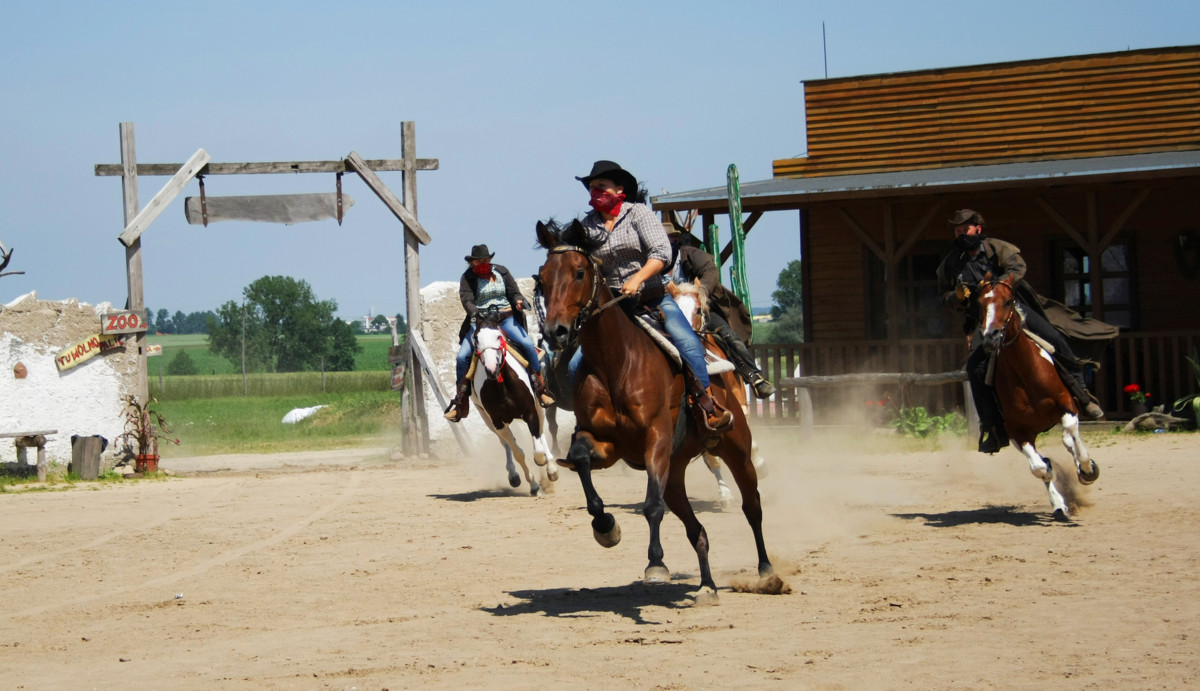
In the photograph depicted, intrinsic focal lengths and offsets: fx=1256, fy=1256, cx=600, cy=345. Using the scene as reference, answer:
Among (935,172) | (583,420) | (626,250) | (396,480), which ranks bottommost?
(396,480)

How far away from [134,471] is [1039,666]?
1527cm

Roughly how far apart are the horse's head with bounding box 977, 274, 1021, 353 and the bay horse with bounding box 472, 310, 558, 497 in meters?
5.09

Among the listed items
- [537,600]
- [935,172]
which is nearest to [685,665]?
[537,600]

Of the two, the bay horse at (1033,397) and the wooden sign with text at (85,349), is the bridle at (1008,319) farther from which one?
the wooden sign with text at (85,349)

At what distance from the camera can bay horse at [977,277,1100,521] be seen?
413 inches

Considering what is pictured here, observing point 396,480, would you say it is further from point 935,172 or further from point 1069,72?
point 1069,72

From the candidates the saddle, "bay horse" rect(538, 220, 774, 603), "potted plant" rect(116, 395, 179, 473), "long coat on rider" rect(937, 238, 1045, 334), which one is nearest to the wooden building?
"long coat on rider" rect(937, 238, 1045, 334)

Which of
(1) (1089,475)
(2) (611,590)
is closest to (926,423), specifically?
(1) (1089,475)

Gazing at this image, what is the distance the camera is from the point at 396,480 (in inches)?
666

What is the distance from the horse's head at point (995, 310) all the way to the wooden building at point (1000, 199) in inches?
352

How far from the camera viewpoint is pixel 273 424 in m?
36.7

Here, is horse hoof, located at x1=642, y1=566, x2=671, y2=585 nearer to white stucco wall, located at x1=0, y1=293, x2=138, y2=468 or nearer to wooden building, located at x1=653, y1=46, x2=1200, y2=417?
white stucco wall, located at x1=0, y1=293, x2=138, y2=468

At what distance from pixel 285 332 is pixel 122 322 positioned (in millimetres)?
63331

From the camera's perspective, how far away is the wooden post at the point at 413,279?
20.0 m
